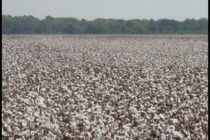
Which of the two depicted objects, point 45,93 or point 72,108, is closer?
point 72,108

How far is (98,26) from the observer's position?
104 m

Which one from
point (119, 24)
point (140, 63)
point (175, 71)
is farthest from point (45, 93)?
point (119, 24)

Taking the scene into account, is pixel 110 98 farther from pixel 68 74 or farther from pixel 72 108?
pixel 68 74

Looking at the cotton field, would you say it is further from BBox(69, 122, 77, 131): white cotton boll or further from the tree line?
the tree line

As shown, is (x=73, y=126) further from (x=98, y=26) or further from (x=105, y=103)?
(x=98, y=26)

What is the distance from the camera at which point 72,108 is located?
10.8m

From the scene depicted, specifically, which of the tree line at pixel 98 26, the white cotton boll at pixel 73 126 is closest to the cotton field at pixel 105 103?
the white cotton boll at pixel 73 126

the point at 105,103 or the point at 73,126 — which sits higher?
the point at 105,103

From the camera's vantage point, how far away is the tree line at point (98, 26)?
99.8 meters

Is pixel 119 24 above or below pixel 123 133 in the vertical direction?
above

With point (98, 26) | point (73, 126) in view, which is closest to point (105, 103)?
point (73, 126)

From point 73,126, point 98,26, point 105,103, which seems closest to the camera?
point 73,126

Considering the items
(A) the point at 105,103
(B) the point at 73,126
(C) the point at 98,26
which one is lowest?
(B) the point at 73,126

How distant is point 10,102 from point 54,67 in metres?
8.80
